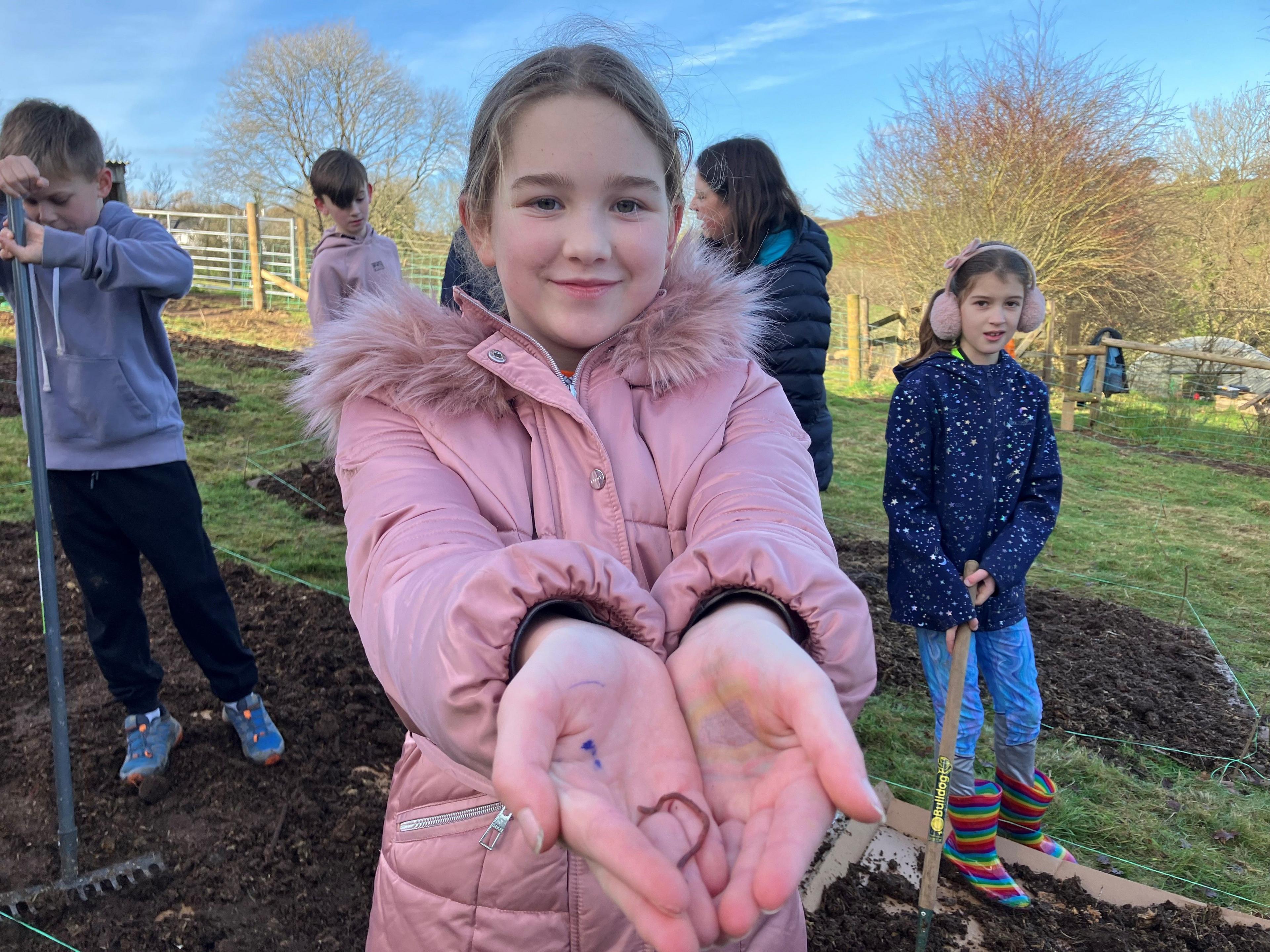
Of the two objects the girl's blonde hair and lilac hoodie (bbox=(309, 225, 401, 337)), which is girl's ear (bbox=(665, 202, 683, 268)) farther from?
lilac hoodie (bbox=(309, 225, 401, 337))

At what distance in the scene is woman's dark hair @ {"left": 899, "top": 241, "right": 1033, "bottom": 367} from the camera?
2781 mm

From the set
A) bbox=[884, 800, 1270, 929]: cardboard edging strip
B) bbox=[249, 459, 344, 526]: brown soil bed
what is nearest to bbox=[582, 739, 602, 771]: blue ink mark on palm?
bbox=[884, 800, 1270, 929]: cardboard edging strip

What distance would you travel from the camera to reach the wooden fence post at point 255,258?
569 inches

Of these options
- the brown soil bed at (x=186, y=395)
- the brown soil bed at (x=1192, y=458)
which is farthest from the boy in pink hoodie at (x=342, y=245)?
the brown soil bed at (x=1192, y=458)

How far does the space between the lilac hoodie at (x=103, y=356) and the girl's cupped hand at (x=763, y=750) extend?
2352 mm

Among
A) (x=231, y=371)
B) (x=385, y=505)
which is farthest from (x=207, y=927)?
(x=231, y=371)

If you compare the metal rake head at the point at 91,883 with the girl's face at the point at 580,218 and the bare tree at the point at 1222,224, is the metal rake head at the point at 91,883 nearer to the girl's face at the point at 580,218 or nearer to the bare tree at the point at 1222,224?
→ the girl's face at the point at 580,218

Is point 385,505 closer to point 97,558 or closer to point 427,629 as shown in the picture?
point 427,629

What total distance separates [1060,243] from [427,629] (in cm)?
1550

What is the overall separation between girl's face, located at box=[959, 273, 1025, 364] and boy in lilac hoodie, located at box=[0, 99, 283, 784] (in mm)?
2563

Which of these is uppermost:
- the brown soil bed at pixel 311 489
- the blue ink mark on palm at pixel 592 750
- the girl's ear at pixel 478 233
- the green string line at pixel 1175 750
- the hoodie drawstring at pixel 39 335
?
the girl's ear at pixel 478 233

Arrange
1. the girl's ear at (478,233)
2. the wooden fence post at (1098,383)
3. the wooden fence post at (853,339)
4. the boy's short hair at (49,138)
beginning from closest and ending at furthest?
the girl's ear at (478,233) → the boy's short hair at (49,138) → the wooden fence post at (1098,383) → the wooden fence post at (853,339)

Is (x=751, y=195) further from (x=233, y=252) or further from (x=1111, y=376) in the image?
(x=233, y=252)

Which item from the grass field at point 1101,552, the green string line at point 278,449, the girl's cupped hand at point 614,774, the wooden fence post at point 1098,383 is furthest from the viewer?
the wooden fence post at point 1098,383
